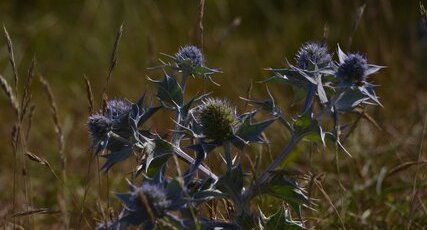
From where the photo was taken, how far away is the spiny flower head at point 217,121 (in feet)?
4.32

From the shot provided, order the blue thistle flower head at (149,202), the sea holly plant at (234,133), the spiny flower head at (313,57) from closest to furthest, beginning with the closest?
1. the blue thistle flower head at (149,202)
2. the sea holly plant at (234,133)
3. the spiny flower head at (313,57)

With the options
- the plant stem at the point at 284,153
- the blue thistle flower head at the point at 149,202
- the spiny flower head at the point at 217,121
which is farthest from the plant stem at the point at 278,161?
the blue thistle flower head at the point at 149,202

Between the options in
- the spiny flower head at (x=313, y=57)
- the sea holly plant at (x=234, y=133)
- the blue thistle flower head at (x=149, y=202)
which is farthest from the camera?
the spiny flower head at (x=313, y=57)

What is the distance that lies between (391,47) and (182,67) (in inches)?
97.7

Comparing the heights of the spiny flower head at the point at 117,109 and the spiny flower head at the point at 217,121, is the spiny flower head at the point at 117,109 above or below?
above

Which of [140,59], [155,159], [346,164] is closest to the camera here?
[155,159]

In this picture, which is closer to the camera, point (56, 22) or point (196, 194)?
point (196, 194)

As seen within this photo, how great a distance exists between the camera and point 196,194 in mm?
1281

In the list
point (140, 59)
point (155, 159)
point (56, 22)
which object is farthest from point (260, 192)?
point (56, 22)

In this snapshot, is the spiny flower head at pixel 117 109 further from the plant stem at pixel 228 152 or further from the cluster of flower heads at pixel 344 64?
the cluster of flower heads at pixel 344 64

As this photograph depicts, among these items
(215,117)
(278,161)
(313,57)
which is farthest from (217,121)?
(313,57)

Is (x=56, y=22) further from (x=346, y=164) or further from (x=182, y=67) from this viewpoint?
(x=182, y=67)

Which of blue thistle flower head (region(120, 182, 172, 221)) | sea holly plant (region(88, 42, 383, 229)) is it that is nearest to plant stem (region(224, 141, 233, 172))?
sea holly plant (region(88, 42, 383, 229))

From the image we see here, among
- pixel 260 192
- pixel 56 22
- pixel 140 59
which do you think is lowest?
pixel 260 192
